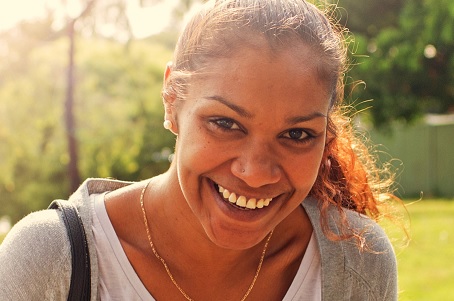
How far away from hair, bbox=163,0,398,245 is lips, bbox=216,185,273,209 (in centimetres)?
29

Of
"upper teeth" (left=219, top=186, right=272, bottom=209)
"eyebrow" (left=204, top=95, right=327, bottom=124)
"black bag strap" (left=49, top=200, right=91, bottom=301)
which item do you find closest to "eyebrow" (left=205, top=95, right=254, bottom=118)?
"eyebrow" (left=204, top=95, right=327, bottom=124)

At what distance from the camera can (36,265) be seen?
6.35 ft

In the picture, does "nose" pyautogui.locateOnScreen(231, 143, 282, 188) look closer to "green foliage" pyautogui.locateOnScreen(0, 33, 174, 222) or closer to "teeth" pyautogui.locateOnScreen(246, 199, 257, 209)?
"teeth" pyautogui.locateOnScreen(246, 199, 257, 209)

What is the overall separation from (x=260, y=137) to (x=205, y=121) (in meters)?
0.15

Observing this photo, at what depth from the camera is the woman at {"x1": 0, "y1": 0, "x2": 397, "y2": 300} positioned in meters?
1.89

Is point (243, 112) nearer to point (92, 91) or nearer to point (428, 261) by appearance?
point (428, 261)

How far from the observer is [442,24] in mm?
10156

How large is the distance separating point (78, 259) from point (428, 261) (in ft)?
18.0

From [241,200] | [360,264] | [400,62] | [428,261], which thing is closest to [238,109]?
[241,200]

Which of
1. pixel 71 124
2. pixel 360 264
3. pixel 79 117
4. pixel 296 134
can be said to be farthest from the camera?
pixel 79 117

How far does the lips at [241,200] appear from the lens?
6.41ft

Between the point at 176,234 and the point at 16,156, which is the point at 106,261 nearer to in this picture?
the point at 176,234

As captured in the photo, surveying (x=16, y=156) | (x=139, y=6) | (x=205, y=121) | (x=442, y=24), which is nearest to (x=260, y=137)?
(x=205, y=121)

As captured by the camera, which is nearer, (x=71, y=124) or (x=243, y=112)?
(x=243, y=112)
